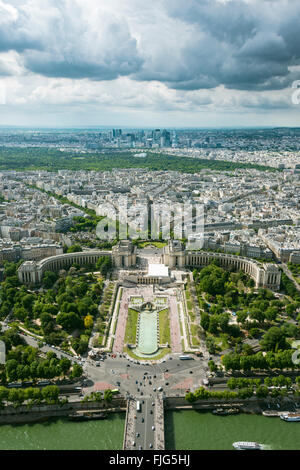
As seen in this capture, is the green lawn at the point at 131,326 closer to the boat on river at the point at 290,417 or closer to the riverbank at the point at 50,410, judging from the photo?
the riverbank at the point at 50,410

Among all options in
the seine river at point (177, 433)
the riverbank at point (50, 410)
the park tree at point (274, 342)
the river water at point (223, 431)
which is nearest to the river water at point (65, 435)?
the seine river at point (177, 433)

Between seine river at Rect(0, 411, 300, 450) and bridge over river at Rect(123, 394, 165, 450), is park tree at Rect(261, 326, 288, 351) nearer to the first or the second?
seine river at Rect(0, 411, 300, 450)

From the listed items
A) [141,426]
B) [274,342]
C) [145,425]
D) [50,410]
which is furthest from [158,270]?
[141,426]

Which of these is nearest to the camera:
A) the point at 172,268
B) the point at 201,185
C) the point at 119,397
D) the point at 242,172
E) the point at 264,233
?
the point at 119,397

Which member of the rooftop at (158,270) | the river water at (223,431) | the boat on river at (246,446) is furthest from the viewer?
the rooftop at (158,270)

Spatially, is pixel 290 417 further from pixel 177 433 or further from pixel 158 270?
pixel 158 270

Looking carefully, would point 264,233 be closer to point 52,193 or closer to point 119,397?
point 119,397

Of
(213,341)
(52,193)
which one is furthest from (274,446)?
(52,193)
